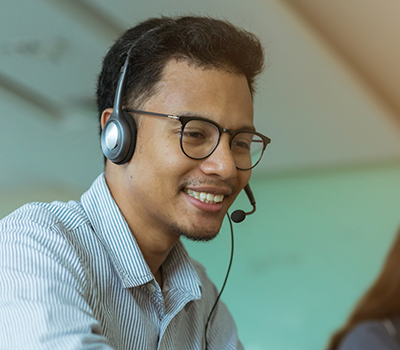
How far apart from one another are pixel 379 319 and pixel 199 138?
62 centimetres

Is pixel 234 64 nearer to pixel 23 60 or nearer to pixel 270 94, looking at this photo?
pixel 23 60

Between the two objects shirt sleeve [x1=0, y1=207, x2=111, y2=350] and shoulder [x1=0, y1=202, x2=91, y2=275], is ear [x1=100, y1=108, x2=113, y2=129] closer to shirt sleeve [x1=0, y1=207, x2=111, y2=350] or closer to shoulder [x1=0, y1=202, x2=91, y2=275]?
shoulder [x1=0, y1=202, x2=91, y2=275]

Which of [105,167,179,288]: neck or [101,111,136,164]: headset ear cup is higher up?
[101,111,136,164]: headset ear cup

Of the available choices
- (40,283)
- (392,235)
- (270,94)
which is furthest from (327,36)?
(40,283)

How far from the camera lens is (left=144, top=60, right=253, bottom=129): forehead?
0.97 metres

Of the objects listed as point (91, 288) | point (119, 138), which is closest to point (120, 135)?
point (119, 138)

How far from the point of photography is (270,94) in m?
2.04

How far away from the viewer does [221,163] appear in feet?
3.11

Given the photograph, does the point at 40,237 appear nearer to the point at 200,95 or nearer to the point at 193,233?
the point at 193,233

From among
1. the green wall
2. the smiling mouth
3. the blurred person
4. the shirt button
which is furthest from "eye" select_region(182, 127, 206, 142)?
the green wall

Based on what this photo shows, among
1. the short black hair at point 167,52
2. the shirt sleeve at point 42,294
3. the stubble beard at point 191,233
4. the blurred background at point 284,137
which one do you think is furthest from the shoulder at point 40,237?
the blurred background at point 284,137

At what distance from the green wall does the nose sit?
1.36m

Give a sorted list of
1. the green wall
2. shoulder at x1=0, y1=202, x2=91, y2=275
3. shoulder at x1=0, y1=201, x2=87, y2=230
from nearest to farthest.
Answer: shoulder at x1=0, y1=202, x2=91, y2=275 < shoulder at x1=0, y1=201, x2=87, y2=230 < the green wall

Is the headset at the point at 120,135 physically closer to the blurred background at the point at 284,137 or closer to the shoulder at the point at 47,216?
the shoulder at the point at 47,216
